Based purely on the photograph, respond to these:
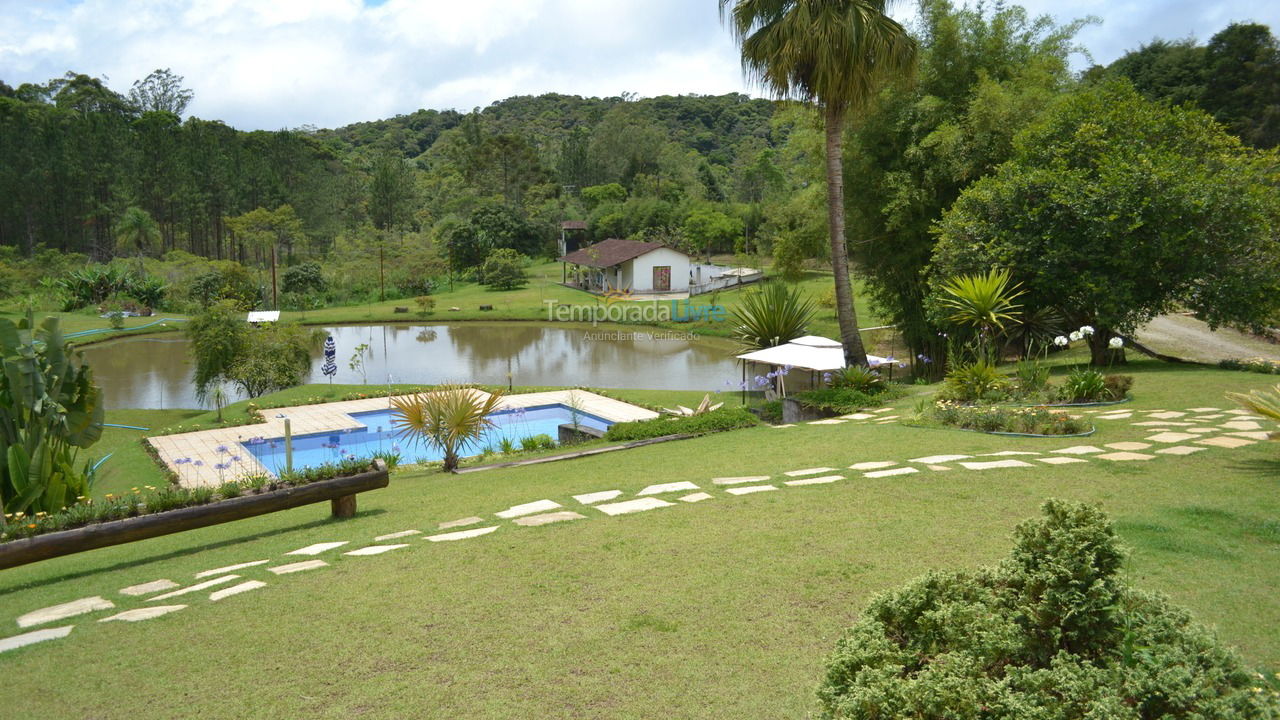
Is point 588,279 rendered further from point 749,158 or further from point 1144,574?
point 1144,574

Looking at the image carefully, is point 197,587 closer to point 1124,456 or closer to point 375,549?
point 375,549

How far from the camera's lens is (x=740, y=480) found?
26.3 feet

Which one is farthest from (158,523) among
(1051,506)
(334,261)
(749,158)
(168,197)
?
(749,158)

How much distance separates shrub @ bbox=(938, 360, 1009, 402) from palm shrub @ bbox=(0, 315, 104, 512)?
454 inches

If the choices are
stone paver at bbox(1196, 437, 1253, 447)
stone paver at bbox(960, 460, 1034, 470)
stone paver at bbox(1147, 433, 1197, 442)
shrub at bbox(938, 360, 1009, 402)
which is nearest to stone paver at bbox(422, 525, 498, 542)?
stone paver at bbox(960, 460, 1034, 470)

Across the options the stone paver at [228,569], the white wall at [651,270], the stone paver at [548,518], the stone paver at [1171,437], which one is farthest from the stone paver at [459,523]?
the white wall at [651,270]

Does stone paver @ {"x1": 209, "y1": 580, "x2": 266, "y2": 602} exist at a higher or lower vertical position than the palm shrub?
lower

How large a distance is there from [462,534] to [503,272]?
47145 millimetres

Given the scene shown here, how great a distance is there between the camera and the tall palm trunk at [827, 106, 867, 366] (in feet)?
49.6

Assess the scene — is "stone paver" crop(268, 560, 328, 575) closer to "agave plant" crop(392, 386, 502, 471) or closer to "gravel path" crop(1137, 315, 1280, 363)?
"agave plant" crop(392, 386, 502, 471)

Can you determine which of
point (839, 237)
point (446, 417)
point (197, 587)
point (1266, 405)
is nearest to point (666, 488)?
point (197, 587)

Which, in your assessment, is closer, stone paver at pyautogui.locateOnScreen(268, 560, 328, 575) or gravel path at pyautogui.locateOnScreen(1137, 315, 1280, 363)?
stone paver at pyautogui.locateOnScreen(268, 560, 328, 575)

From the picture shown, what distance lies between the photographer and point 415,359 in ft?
102

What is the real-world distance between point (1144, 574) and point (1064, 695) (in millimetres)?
2503
